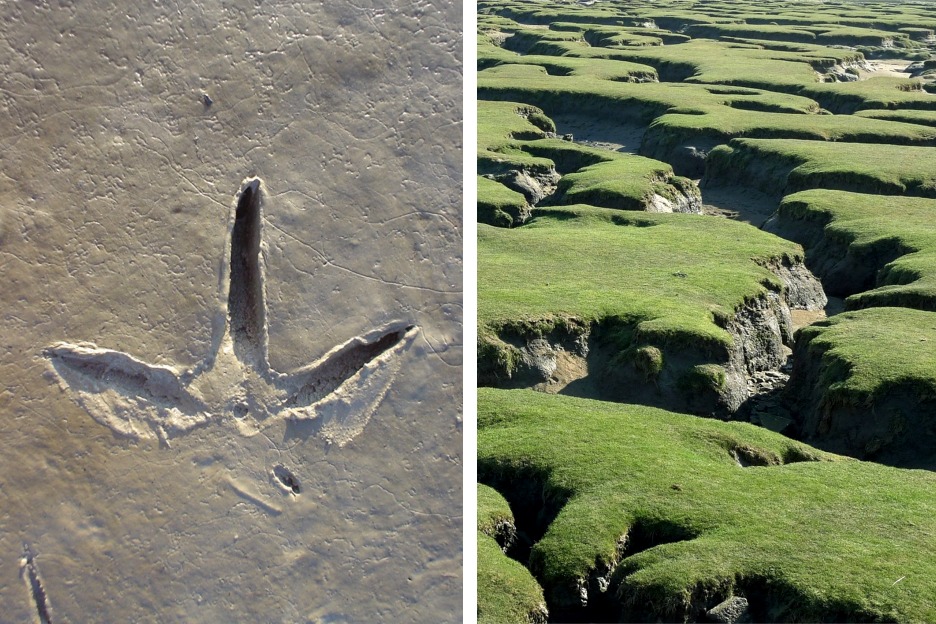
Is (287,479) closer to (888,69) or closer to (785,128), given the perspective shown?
(785,128)

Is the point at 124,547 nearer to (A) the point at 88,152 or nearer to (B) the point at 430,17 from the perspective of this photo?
(A) the point at 88,152

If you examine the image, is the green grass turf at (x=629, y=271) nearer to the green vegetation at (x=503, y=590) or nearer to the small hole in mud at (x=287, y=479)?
the green vegetation at (x=503, y=590)

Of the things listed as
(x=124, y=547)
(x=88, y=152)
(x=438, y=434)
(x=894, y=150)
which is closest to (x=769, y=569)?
(x=438, y=434)

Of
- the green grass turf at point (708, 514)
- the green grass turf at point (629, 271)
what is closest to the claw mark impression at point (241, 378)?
the green grass turf at point (708, 514)

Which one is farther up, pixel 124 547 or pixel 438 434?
pixel 438 434

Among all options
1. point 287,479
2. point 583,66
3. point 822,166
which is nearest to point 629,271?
point 822,166

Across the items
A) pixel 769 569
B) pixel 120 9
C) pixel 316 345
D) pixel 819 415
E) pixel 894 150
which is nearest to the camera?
pixel 120 9
